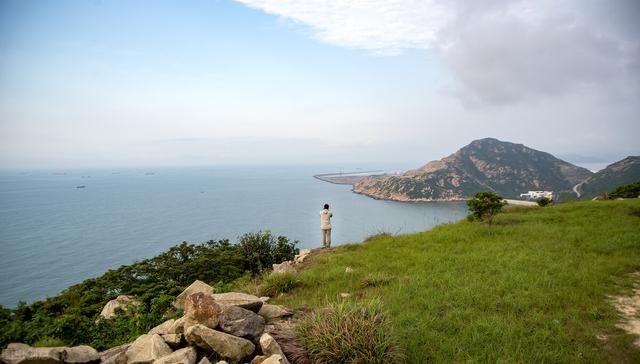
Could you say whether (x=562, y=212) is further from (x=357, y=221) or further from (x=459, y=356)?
(x=357, y=221)

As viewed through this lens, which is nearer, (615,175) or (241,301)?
(241,301)

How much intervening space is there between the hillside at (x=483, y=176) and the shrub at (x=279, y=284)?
366 feet

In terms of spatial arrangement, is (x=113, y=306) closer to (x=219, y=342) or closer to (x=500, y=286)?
(x=219, y=342)

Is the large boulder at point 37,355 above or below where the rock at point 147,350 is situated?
above

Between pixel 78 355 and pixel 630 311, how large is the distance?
1011 cm

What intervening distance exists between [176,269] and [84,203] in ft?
401

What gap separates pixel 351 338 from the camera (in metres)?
4.87

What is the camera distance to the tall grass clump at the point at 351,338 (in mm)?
4781

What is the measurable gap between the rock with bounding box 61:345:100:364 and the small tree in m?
13.8

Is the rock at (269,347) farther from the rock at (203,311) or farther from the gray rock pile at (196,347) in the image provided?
the rock at (203,311)

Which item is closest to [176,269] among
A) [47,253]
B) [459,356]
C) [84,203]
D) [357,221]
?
→ [459,356]

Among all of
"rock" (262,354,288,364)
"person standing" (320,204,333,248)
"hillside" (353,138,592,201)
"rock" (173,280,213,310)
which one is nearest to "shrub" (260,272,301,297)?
"rock" (173,280,213,310)

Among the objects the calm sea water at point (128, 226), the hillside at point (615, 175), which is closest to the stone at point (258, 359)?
A: the calm sea water at point (128, 226)

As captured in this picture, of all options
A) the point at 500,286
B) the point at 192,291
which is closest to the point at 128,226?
the point at 192,291
